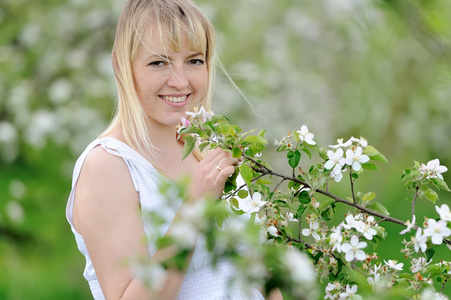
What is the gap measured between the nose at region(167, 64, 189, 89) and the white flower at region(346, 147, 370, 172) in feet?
2.38

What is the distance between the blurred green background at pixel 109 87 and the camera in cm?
517

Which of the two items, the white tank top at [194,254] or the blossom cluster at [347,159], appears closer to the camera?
the blossom cluster at [347,159]

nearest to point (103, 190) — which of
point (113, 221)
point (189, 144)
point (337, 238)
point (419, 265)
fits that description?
point (113, 221)

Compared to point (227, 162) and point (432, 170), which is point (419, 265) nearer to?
point (432, 170)

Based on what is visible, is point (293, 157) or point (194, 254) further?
point (194, 254)

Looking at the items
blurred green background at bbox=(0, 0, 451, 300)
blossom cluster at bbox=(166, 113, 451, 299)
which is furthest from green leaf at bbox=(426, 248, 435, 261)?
blurred green background at bbox=(0, 0, 451, 300)

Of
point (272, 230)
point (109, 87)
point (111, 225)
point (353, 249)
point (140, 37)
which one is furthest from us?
point (109, 87)

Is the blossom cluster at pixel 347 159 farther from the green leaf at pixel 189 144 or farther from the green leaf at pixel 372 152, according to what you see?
the green leaf at pixel 189 144

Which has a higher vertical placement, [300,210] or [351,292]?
[300,210]

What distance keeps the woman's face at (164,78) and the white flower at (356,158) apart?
0.73 meters

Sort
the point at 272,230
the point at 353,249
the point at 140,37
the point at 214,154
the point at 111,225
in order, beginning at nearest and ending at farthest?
the point at 353,249
the point at 272,230
the point at 214,154
the point at 111,225
the point at 140,37

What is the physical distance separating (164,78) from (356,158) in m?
0.77

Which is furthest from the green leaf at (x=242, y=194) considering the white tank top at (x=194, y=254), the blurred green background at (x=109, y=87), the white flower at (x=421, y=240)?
the blurred green background at (x=109, y=87)

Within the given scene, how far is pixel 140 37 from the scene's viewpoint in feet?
7.32
